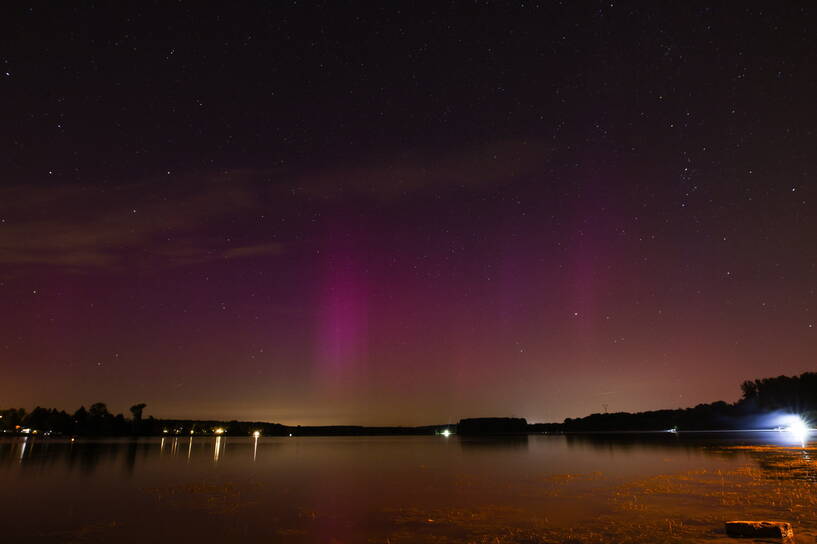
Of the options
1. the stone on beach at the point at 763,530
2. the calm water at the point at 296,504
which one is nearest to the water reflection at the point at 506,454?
the calm water at the point at 296,504

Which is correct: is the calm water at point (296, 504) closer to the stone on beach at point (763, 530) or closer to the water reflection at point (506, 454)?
the stone on beach at point (763, 530)

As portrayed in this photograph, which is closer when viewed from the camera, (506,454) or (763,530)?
(763,530)

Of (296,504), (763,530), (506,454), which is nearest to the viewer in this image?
(763,530)

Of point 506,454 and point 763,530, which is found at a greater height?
point 506,454

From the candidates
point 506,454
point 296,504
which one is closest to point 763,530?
point 296,504

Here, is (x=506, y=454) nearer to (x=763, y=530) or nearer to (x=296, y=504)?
(x=296, y=504)

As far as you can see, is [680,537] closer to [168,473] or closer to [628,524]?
[628,524]

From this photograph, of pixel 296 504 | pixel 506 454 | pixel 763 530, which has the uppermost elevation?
pixel 506 454

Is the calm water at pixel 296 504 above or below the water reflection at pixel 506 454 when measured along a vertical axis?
below

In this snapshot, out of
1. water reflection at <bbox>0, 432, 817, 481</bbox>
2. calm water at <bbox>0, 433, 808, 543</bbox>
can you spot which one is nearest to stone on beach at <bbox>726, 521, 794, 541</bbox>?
calm water at <bbox>0, 433, 808, 543</bbox>

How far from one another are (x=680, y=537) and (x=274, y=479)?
124 ft

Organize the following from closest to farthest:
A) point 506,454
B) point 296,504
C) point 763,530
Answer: point 763,530, point 296,504, point 506,454

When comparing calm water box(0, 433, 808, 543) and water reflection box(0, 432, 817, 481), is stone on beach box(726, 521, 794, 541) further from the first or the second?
water reflection box(0, 432, 817, 481)

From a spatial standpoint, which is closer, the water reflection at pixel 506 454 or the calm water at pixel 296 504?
the calm water at pixel 296 504
